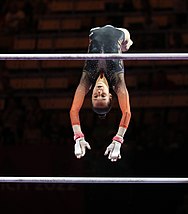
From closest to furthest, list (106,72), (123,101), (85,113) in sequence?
(123,101) → (106,72) → (85,113)

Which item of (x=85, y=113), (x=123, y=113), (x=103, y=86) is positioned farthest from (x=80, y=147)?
(x=85, y=113)

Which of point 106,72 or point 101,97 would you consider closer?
point 101,97

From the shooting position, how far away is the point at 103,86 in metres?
6.08

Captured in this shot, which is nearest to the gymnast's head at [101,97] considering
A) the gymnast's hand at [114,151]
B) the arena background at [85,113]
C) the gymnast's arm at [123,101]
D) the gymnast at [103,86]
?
the gymnast at [103,86]

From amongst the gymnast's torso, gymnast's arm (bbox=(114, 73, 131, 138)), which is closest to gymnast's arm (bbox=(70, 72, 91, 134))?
the gymnast's torso

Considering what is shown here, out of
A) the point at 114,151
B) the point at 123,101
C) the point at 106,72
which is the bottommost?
the point at 114,151

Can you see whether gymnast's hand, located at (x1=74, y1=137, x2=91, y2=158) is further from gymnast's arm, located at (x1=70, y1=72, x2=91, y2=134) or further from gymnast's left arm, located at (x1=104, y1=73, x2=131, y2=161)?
gymnast's left arm, located at (x1=104, y1=73, x2=131, y2=161)

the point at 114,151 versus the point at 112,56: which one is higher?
the point at 112,56

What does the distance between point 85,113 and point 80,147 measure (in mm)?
3414

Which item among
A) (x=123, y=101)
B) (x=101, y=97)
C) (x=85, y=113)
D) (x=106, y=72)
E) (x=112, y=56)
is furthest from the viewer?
(x=85, y=113)

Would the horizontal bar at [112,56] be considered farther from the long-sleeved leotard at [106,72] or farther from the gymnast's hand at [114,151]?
the gymnast's hand at [114,151]

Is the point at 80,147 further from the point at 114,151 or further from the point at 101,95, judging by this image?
the point at 101,95
